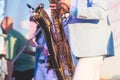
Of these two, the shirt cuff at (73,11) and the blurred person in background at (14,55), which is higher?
the shirt cuff at (73,11)

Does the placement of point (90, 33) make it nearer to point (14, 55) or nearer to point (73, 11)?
point (73, 11)

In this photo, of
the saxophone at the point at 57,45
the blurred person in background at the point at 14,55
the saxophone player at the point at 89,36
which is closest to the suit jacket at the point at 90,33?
the saxophone player at the point at 89,36

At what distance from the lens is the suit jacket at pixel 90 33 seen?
2.26 m

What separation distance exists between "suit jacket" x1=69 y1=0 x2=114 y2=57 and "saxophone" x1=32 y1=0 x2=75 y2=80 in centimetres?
37

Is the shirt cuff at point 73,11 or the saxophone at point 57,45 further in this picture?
the saxophone at point 57,45

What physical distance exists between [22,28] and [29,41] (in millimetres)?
182

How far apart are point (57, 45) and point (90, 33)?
53cm

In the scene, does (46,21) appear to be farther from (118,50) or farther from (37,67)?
(118,50)

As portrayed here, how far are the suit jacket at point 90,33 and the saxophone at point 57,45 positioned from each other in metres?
0.37

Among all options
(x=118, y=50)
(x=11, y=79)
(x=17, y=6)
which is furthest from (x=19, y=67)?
(x=118, y=50)

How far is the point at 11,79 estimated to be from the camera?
3.82 m

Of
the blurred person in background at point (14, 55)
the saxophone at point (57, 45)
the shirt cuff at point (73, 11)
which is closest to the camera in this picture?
the shirt cuff at point (73, 11)

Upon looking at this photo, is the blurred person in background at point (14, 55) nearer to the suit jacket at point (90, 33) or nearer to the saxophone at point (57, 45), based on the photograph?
the saxophone at point (57, 45)

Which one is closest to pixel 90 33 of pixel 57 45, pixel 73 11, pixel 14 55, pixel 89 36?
pixel 89 36
